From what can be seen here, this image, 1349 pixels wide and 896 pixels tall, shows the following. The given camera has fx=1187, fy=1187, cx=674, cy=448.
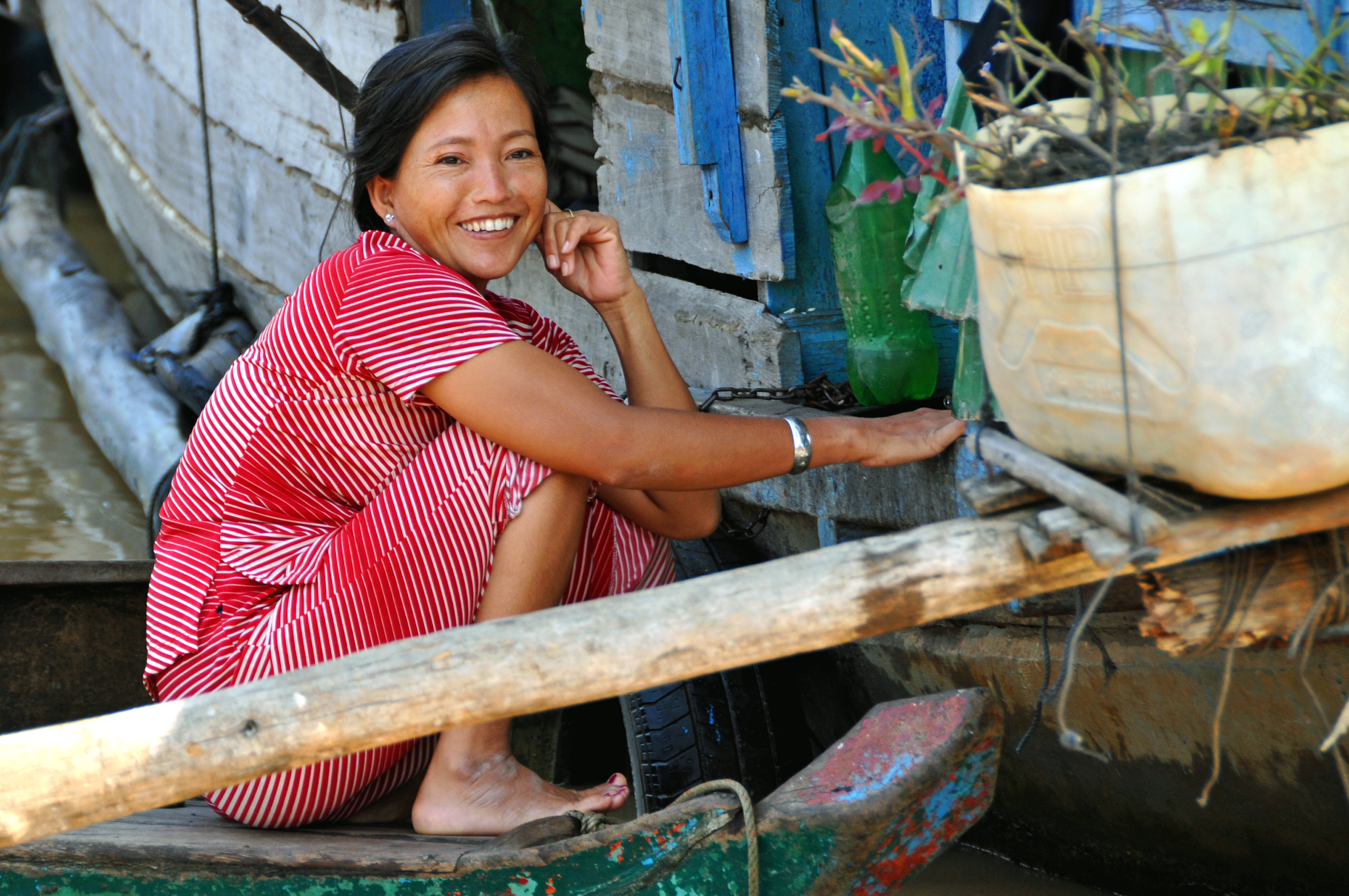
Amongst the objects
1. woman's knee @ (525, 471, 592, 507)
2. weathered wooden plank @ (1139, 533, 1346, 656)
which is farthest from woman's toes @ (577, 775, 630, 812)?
weathered wooden plank @ (1139, 533, 1346, 656)

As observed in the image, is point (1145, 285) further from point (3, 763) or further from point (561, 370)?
point (3, 763)

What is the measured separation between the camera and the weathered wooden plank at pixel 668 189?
2.53 meters

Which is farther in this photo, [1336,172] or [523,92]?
[523,92]

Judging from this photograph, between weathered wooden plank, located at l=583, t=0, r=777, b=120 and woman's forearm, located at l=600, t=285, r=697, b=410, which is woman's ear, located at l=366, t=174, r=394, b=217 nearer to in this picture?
woman's forearm, located at l=600, t=285, r=697, b=410

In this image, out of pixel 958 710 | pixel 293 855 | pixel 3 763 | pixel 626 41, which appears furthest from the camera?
pixel 626 41

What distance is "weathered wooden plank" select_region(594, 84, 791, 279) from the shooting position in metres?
2.53

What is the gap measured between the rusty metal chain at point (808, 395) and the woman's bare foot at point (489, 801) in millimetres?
875

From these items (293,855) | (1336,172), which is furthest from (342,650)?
(1336,172)

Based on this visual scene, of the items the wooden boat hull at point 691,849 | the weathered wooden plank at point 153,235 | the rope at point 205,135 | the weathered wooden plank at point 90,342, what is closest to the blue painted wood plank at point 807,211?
the wooden boat hull at point 691,849

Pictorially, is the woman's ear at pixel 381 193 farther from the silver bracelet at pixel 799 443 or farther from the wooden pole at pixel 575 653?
the wooden pole at pixel 575 653

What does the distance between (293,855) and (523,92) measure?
1.24 m

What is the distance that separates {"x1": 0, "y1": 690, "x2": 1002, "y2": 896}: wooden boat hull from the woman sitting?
7.6 inches

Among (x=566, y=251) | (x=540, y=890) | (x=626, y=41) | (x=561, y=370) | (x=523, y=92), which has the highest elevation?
(x=626, y=41)

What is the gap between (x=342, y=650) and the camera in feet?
5.86
